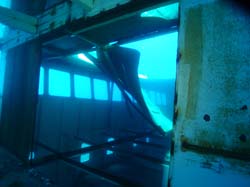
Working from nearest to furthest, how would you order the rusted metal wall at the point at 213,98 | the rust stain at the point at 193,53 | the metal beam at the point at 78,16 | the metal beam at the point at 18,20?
1. the rusted metal wall at the point at 213,98
2. the rust stain at the point at 193,53
3. the metal beam at the point at 78,16
4. the metal beam at the point at 18,20

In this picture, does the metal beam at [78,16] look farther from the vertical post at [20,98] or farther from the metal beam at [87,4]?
the vertical post at [20,98]

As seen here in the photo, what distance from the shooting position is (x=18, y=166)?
2109 mm

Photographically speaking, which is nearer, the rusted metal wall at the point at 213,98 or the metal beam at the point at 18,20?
the rusted metal wall at the point at 213,98

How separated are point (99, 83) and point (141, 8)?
4186 mm

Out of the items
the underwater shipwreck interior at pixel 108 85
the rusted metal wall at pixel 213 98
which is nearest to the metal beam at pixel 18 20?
the underwater shipwreck interior at pixel 108 85

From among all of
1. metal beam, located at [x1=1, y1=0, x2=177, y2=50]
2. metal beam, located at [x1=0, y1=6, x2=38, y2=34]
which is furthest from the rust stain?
metal beam, located at [x1=0, y1=6, x2=38, y2=34]

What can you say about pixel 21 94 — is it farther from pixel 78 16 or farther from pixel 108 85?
pixel 108 85

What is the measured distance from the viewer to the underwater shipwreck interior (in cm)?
86

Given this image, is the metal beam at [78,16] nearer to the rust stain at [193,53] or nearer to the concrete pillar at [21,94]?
the concrete pillar at [21,94]

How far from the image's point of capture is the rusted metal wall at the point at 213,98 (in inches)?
32.5

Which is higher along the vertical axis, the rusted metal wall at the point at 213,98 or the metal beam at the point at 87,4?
the metal beam at the point at 87,4

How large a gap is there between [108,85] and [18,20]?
385 centimetres

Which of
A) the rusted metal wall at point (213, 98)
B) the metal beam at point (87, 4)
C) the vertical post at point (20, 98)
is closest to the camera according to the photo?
A: the rusted metal wall at point (213, 98)

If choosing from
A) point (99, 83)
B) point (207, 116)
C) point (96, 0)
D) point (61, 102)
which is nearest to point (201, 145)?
point (207, 116)
